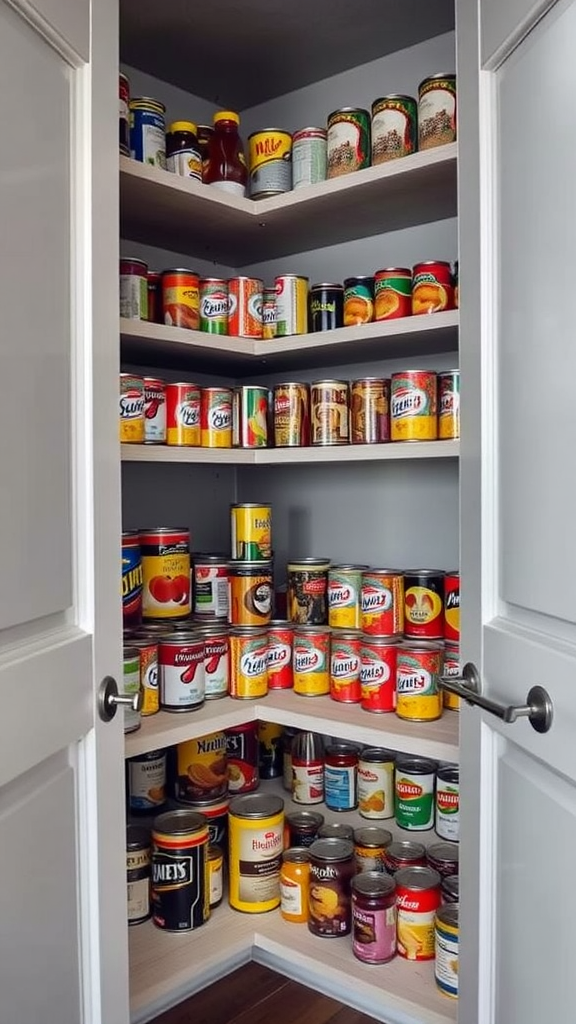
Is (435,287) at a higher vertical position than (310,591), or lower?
higher

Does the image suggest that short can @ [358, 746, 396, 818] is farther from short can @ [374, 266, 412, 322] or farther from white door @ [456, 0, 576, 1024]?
short can @ [374, 266, 412, 322]

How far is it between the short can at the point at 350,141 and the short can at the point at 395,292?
0.19m

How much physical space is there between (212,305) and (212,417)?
0.65 feet

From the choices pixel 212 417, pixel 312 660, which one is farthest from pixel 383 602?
pixel 212 417

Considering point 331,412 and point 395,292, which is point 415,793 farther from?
point 395,292

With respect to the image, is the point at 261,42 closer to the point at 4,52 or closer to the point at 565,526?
the point at 4,52

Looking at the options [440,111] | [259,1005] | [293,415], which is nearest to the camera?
[440,111]

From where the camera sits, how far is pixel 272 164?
1.46m

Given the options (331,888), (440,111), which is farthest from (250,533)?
(440,111)

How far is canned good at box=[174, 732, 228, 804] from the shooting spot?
1501 millimetres

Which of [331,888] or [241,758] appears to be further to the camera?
[241,758]

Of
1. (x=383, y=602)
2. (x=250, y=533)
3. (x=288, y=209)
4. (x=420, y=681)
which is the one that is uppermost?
(x=288, y=209)

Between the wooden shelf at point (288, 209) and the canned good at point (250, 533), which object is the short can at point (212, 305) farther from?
the canned good at point (250, 533)

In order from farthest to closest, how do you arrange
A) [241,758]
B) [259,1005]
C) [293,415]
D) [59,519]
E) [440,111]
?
[241,758] < [293,415] < [259,1005] < [440,111] < [59,519]
